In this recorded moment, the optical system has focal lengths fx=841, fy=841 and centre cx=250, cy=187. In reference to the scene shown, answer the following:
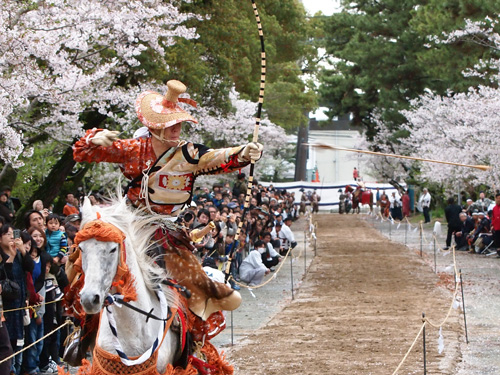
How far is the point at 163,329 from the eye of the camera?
6051mm

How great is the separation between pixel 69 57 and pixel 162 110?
33.1ft

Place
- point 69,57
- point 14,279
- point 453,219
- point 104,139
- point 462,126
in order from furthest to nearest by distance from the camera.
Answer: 1. point 462,126
2. point 453,219
3. point 69,57
4. point 14,279
5. point 104,139

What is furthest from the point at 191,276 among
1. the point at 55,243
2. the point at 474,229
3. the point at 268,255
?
the point at 474,229

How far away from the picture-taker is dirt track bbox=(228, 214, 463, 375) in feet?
32.7

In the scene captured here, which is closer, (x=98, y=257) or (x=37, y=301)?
(x=98, y=257)

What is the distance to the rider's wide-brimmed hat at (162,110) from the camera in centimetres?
664

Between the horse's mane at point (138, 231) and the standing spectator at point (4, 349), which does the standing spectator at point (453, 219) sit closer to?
the standing spectator at point (4, 349)

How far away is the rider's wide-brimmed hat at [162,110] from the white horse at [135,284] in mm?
764

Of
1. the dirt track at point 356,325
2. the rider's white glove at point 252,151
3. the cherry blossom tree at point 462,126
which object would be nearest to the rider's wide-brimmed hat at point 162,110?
the rider's white glove at point 252,151

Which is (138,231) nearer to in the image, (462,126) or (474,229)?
(474,229)

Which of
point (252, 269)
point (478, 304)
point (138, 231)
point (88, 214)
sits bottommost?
point (478, 304)

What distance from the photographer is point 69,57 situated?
16.2m

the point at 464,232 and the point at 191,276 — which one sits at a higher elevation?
the point at 191,276

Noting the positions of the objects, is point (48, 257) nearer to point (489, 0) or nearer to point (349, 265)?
point (349, 265)
